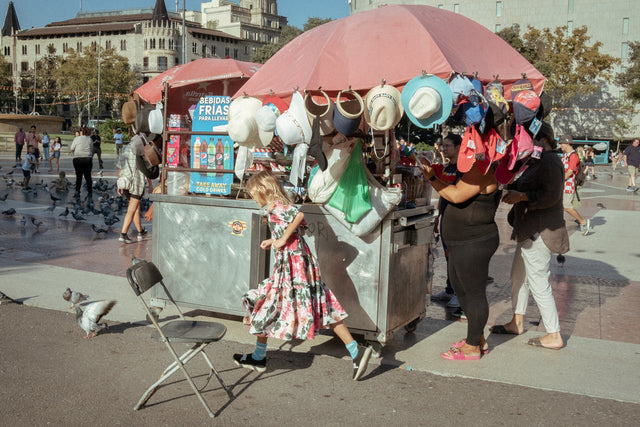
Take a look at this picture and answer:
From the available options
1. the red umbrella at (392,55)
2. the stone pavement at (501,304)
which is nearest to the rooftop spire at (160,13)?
the stone pavement at (501,304)

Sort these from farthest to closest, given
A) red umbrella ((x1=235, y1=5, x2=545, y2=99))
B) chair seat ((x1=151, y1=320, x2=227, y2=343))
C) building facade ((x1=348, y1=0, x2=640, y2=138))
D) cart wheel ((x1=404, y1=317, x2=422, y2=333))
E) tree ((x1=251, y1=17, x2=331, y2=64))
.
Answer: tree ((x1=251, y1=17, x2=331, y2=64)) → building facade ((x1=348, y1=0, x2=640, y2=138)) → cart wheel ((x1=404, y1=317, x2=422, y2=333)) → red umbrella ((x1=235, y1=5, x2=545, y2=99)) → chair seat ((x1=151, y1=320, x2=227, y2=343))

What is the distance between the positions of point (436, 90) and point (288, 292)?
1.79m

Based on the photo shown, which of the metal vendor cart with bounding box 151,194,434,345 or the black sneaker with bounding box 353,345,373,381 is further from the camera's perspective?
the metal vendor cart with bounding box 151,194,434,345

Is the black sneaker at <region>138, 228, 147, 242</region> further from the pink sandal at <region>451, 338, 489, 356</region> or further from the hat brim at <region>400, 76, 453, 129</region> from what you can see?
the hat brim at <region>400, 76, 453, 129</region>

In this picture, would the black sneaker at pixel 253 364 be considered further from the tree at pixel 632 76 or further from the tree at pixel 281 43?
the tree at pixel 281 43

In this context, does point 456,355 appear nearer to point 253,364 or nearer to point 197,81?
point 253,364

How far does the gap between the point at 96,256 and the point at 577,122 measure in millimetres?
69635

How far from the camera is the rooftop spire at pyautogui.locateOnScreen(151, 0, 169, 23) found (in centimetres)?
13449

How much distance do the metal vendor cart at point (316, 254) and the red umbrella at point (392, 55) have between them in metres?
1.05

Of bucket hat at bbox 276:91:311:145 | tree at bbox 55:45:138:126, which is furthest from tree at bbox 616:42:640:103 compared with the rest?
tree at bbox 55:45:138:126

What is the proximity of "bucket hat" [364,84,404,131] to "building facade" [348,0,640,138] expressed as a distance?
2665 inches

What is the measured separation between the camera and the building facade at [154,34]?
130 meters

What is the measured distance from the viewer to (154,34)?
129500 millimetres

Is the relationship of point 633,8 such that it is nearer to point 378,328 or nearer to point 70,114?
point 378,328
